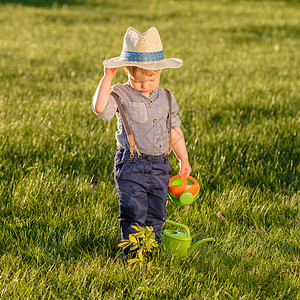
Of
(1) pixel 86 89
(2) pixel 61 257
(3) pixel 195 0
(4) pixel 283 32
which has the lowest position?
(2) pixel 61 257

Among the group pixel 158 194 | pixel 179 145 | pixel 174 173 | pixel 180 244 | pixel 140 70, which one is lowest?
pixel 180 244

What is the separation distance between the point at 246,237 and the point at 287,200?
2.50 feet

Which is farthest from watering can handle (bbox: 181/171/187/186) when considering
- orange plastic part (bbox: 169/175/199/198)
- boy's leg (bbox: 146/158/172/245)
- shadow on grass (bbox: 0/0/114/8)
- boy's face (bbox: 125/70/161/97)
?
shadow on grass (bbox: 0/0/114/8)

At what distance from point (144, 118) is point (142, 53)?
461 mm

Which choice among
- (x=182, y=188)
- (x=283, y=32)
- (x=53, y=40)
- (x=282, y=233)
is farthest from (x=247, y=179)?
(x=283, y=32)

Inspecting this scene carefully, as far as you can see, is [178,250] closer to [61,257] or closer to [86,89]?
[61,257]

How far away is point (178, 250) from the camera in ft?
11.1

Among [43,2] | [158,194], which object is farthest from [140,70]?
[43,2]

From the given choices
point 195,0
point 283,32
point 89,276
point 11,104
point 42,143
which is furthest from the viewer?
point 195,0

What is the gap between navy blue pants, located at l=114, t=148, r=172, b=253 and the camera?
10.5ft

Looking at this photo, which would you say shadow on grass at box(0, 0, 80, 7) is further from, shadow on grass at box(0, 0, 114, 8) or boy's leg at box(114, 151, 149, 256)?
boy's leg at box(114, 151, 149, 256)

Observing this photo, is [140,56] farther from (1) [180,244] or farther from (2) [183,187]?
(1) [180,244]

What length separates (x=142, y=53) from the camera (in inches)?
118

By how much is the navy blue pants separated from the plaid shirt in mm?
82
